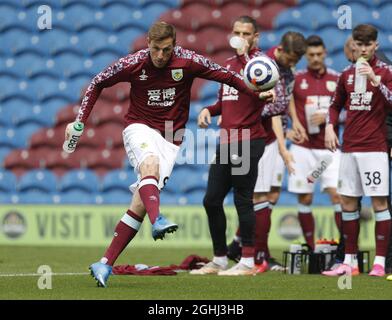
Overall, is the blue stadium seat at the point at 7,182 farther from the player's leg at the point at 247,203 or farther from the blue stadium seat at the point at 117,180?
the player's leg at the point at 247,203

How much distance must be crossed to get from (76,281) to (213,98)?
293 inches

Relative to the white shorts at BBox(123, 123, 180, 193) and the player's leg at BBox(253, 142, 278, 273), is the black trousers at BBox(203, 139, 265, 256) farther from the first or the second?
the white shorts at BBox(123, 123, 180, 193)

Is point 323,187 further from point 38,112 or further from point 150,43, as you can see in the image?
point 38,112

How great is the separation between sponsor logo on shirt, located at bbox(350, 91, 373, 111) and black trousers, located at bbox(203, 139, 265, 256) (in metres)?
0.85

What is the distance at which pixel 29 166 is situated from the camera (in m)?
14.1

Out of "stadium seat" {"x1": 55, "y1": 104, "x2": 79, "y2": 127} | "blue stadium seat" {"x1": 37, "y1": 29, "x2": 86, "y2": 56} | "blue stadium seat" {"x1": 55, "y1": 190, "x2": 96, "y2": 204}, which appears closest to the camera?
"blue stadium seat" {"x1": 55, "y1": 190, "x2": 96, "y2": 204}

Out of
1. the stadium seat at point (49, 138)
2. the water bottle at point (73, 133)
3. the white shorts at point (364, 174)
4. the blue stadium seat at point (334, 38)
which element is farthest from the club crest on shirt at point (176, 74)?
the blue stadium seat at point (334, 38)

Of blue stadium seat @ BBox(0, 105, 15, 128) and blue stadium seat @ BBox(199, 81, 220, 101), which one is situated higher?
blue stadium seat @ BBox(199, 81, 220, 101)

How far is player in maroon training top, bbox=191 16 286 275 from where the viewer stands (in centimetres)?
826

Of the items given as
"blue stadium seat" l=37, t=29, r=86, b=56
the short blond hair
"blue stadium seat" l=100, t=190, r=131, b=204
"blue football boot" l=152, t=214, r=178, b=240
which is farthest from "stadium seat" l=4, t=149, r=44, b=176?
"blue football boot" l=152, t=214, r=178, b=240

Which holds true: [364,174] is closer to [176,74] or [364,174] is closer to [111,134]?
[176,74]

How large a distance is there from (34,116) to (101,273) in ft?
27.0

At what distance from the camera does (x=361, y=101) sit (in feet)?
27.2
